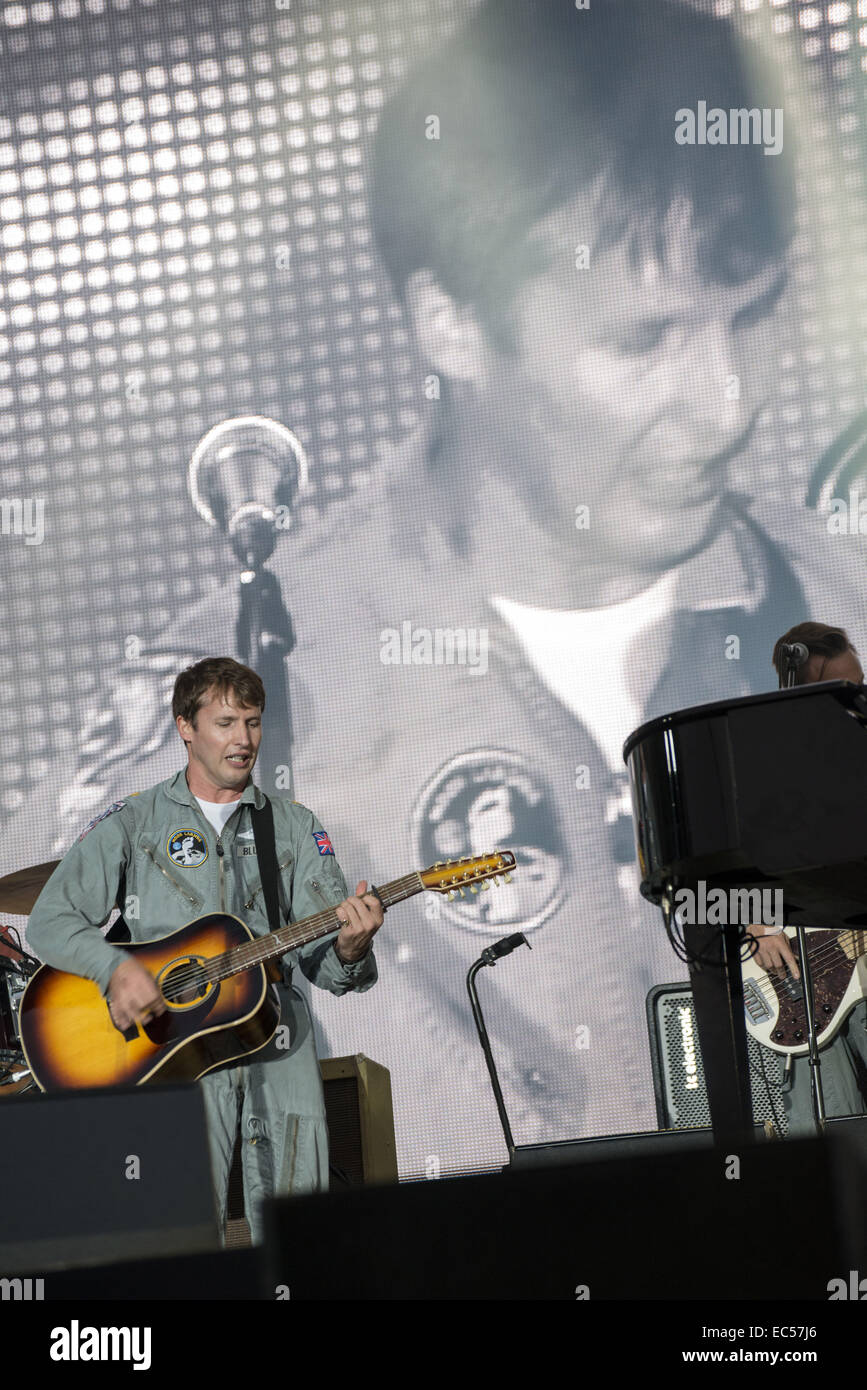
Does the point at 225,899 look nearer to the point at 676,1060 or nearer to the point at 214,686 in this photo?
the point at 214,686

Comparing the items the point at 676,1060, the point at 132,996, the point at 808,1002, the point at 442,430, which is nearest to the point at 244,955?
the point at 132,996

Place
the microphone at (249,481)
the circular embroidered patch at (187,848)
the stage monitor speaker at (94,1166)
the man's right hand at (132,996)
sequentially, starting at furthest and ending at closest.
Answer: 1. the microphone at (249,481)
2. the circular embroidered patch at (187,848)
3. the man's right hand at (132,996)
4. the stage monitor speaker at (94,1166)

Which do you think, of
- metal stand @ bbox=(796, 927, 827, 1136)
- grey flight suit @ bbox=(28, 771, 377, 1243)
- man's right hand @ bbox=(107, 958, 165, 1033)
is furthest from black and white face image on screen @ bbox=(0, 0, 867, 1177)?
man's right hand @ bbox=(107, 958, 165, 1033)

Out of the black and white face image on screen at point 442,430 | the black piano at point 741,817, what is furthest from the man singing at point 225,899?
the black and white face image on screen at point 442,430

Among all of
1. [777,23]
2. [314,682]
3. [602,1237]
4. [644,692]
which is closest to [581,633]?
[644,692]

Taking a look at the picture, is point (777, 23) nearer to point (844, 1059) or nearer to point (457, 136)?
point (457, 136)

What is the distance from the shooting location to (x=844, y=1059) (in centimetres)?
332

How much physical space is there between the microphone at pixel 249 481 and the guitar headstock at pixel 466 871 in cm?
234

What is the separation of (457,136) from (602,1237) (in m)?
5.43

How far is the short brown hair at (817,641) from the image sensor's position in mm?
2882

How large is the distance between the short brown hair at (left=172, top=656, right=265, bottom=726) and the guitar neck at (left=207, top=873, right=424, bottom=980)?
0.53 metres

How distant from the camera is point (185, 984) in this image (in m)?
2.88

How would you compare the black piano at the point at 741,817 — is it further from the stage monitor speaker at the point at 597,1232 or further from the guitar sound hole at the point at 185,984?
the stage monitor speaker at the point at 597,1232

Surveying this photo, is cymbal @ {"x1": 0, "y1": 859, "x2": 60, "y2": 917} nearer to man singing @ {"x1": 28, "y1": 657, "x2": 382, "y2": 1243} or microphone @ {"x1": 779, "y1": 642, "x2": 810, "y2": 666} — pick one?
man singing @ {"x1": 28, "y1": 657, "x2": 382, "y2": 1243}
